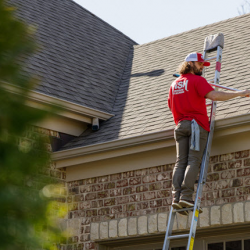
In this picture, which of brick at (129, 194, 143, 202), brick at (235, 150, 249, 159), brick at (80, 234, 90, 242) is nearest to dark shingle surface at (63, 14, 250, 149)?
brick at (235, 150, 249, 159)

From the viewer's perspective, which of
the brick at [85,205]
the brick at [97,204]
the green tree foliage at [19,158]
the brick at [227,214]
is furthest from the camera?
the brick at [85,205]

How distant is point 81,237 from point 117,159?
1.30 metres

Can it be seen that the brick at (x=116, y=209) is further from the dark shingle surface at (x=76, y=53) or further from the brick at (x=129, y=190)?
the dark shingle surface at (x=76, y=53)

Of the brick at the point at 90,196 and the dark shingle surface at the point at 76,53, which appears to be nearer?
the brick at the point at 90,196

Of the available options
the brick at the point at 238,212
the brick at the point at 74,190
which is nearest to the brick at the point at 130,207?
the brick at the point at 74,190

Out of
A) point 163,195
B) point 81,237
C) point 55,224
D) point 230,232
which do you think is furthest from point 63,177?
point 55,224

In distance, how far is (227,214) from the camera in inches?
263

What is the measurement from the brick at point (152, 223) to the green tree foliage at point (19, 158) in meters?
5.59

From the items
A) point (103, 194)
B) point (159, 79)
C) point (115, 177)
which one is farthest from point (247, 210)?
point (159, 79)

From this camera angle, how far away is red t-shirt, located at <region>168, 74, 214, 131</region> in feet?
20.8

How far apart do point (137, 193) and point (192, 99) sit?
1.93m

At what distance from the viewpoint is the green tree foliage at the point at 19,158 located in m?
1.67

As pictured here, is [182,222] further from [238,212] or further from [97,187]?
[97,187]

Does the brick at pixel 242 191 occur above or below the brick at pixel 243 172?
below
